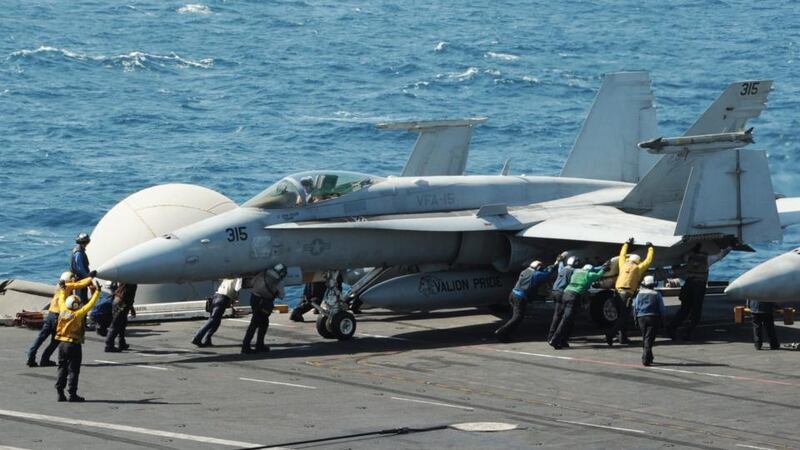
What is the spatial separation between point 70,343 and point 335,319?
6325 mm

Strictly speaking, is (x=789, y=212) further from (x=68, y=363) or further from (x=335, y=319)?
(x=68, y=363)

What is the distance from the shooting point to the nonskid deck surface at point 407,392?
15.0 metres

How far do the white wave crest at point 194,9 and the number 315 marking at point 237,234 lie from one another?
244ft

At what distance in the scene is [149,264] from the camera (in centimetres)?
2075

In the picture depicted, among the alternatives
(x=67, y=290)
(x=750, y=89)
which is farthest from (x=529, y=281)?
(x=67, y=290)

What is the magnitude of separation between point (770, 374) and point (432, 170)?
10445mm

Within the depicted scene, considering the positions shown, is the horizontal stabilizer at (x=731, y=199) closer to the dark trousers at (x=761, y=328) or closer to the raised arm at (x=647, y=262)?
the raised arm at (x=647, y=262)

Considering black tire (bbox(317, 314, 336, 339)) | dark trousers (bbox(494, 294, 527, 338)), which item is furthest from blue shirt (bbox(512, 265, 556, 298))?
black tire (bbox(317, 314, 336, 339))

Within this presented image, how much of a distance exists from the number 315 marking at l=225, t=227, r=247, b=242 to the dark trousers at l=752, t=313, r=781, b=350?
26.9ft

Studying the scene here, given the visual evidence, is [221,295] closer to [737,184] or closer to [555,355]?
[555,355]

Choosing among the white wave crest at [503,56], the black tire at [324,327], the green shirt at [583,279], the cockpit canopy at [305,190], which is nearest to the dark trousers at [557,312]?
the green shirt at [583,279]

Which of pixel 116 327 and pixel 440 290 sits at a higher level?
pixel 440 290

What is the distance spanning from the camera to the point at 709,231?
22875 mm

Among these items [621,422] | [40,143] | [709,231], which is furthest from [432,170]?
[40,143]
